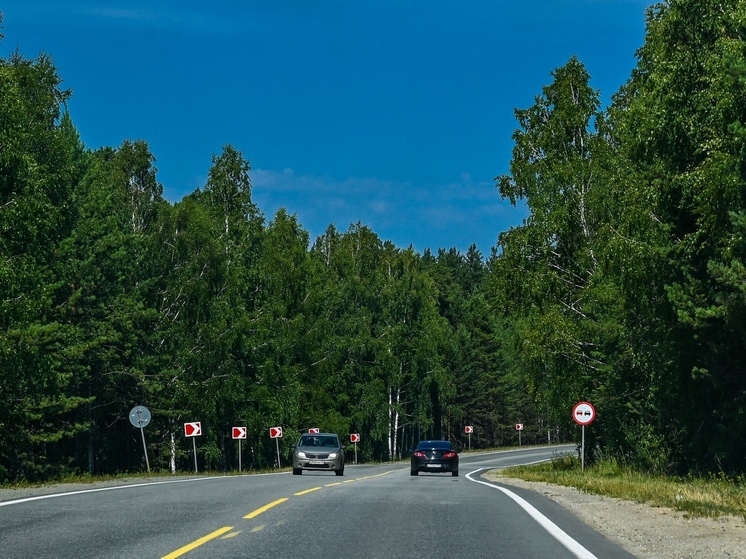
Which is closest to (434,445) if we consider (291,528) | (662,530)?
(662,530)

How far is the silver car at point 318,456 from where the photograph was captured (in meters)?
35.2

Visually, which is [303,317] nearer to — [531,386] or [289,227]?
[289,227]

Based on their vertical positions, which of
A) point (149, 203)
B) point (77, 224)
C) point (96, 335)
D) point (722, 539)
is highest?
point (149, 203)

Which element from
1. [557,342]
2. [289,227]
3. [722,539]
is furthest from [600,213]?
[289,227]

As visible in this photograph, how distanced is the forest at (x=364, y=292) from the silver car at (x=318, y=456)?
7670mm

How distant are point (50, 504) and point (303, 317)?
48250 millimetres

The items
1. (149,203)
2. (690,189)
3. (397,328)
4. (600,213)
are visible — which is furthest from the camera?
(397,328)

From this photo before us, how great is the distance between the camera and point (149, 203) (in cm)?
6044

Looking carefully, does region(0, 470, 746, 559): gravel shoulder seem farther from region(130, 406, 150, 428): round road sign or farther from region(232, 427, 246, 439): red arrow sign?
region(232, 427, 246, 439): red arrow sign

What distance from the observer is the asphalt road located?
33.1ft

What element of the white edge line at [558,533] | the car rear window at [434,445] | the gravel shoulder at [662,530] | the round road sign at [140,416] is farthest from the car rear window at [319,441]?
the white edge line at [558,533]

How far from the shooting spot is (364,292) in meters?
78.3

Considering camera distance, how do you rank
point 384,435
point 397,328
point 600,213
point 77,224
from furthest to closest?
1. point 384,435
2. point 397,328
3. point 77,224
4. point 600,213

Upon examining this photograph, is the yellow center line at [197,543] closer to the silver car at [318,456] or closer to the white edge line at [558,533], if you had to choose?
the white edge line at [558,533]
